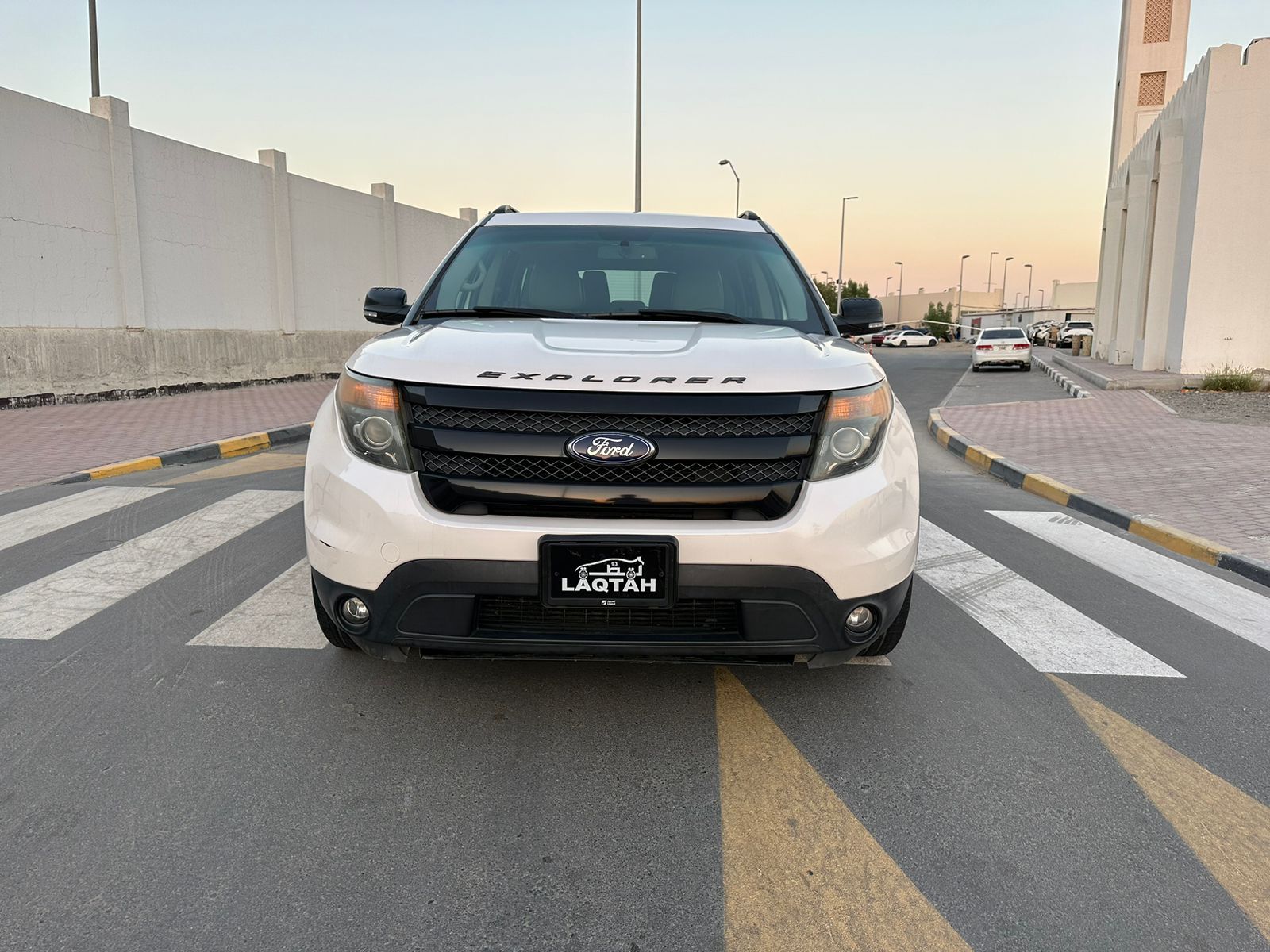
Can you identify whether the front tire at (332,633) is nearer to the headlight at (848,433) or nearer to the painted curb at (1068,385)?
the headlight at (848,433)

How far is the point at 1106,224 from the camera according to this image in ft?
115

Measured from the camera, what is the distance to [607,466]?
268cm

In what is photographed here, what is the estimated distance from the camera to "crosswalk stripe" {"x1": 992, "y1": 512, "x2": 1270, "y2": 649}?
461cm

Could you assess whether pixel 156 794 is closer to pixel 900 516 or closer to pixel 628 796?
pixel 628 796

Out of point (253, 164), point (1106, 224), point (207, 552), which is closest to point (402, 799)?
point (207, 552)

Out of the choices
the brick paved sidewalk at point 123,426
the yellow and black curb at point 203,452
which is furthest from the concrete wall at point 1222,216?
the yellow and black curb at point 203,452

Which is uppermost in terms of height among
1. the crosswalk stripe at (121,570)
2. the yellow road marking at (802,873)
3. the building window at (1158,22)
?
the building window at (1158,22)

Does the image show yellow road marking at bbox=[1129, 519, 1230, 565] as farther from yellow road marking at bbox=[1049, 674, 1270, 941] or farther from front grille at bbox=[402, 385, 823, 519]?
front grille at bbox=[402, 385, 823, 519]

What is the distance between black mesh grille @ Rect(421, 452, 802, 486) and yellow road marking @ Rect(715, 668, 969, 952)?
35.2 inches

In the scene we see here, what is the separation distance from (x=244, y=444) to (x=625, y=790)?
881 cm

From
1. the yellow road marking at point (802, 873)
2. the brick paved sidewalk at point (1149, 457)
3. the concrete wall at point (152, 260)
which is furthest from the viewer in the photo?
the concrete wall at point (152, 260)

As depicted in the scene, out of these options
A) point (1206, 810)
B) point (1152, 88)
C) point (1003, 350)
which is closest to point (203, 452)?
point (1206, 810)

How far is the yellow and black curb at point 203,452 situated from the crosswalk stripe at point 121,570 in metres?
2.15

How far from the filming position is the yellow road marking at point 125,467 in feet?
26.8
